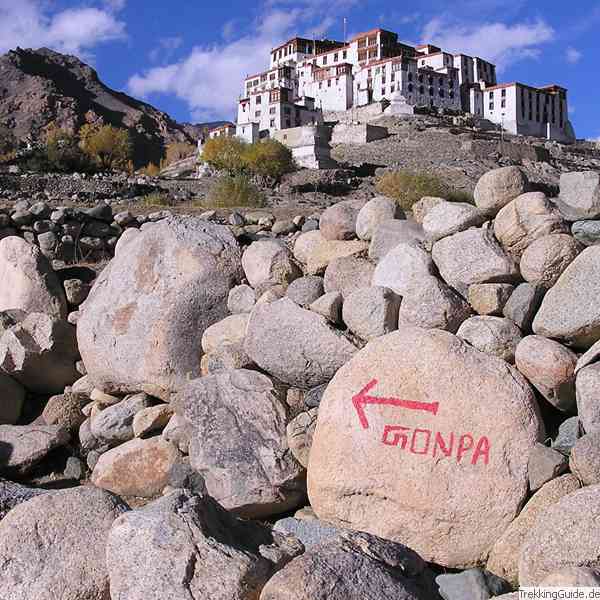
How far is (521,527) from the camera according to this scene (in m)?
3.84

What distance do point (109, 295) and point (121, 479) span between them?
193 centimetres

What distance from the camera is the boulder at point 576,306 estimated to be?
4.39 metres

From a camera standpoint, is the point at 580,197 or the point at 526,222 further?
the point at 580,197

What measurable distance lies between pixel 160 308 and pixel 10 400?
6.45 feet

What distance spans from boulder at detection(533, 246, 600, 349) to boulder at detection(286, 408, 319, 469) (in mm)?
1587

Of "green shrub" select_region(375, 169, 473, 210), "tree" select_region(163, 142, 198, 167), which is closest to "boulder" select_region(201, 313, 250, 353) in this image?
"green shrub" select_region(375, 169, 473, 210)

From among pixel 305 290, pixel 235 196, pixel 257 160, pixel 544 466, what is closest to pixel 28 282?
pixel 305 290

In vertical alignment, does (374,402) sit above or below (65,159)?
below

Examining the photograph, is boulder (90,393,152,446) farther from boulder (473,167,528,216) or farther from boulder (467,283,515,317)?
boulder (473,167,528,216)

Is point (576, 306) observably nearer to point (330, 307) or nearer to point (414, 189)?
point (330, 307)

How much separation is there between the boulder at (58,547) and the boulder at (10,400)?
12.0 ft

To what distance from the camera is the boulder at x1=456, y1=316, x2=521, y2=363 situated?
4.55 m

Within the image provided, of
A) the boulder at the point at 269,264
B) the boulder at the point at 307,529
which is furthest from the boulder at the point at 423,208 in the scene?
the boulder at the point at 307,529

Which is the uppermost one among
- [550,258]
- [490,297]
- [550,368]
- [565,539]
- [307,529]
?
[550,258]
